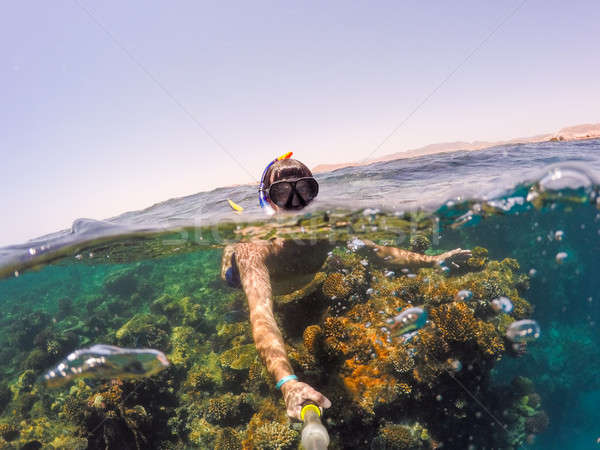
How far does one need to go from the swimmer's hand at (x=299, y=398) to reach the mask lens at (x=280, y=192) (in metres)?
2.73

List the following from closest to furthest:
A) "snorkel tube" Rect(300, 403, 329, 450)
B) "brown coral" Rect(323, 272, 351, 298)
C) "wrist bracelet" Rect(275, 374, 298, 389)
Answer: "snorkel tube" Rect(300, 403, 329, 450), "wrist bracelet" Rect(275, 374, 298, 389), "brown coral" Rect(323, 272, 351, 298)

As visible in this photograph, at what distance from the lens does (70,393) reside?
8.73m

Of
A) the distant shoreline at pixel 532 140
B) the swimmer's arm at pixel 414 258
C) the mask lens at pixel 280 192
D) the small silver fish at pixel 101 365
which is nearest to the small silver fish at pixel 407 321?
the swimmer's arm at pixel 414 258

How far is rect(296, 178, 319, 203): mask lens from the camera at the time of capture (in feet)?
14.7

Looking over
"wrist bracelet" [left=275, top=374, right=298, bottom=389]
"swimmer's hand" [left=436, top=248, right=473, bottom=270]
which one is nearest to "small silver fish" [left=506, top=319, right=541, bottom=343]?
"swimmer's hand" [left=436, top=248, right=473, bottom=270]

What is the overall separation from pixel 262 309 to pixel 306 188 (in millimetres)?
2473

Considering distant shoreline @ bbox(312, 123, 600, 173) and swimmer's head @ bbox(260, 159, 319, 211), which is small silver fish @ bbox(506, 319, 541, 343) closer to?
swimmer's head @ bbox(260, 159, 319, 211)

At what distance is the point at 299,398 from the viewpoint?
10.6 ft

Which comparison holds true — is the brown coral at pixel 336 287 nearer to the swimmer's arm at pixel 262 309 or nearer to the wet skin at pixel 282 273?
the wet skin at pixel 282 273

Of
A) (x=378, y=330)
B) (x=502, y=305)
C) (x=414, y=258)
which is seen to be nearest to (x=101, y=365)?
(x=378, y=330)

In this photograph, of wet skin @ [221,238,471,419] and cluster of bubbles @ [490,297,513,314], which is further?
cluster of bubbles @ [490,297,513,314]

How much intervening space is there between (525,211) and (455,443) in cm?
738

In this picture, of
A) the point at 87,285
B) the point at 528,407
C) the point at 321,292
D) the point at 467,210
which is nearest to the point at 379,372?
the point at 321,292

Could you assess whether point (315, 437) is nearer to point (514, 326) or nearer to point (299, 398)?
point (299, 398)
